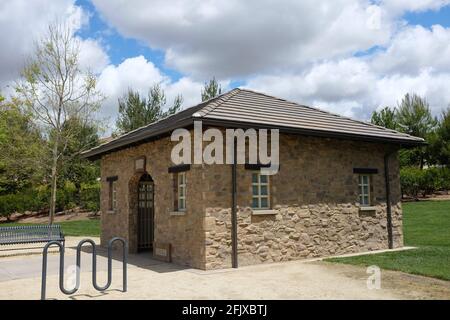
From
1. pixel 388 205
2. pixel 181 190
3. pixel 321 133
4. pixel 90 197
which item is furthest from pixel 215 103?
pixel 90 197

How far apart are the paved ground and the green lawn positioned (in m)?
0.64

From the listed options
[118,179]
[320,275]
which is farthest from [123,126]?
[320,275]

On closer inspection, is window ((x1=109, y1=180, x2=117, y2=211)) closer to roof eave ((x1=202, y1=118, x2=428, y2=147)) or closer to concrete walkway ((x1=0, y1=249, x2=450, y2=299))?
concrete walkway ((x1=0, y1=249, x2=450, y2=299))

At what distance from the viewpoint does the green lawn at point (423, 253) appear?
880cm

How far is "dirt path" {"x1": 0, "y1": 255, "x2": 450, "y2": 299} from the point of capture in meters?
6.78

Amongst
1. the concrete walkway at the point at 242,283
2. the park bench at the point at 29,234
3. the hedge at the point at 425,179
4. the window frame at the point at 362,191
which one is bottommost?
the concrete walkway at the point at 242,283

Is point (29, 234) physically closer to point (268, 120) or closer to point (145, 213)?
point (145, 213)

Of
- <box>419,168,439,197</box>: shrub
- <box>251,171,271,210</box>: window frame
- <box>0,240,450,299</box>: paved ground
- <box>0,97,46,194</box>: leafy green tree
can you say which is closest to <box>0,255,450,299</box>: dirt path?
<box>0,240,450,299</box>: paved ground

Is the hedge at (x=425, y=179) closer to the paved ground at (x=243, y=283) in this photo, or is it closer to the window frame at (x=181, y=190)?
the paved ground at (x=243, y=283)

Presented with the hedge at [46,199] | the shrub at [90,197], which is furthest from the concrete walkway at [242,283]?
the hedge at [46,199]

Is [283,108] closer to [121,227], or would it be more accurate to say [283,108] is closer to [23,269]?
[121,227]

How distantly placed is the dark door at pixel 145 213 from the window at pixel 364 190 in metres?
6.52

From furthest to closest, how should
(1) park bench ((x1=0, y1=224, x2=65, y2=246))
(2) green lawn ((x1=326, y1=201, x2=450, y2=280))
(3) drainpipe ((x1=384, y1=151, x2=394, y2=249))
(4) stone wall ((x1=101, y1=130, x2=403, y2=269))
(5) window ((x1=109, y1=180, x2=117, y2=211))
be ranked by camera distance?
(5) window ((x1=109, y1=180, x2=117, y2=211)) → (1) park bench ((x1=0, y1=224, x2=65, y2=246)) → (3) drainpipe ((x1=384, y1=151, x2=394, y2=249)) → (4) stone wall ((x1=101, y1=130, x2=403, y2=269)) → (2) green lawn ((x1=326, y1=201, x2=450, y2=280))

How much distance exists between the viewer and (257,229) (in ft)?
32.6
